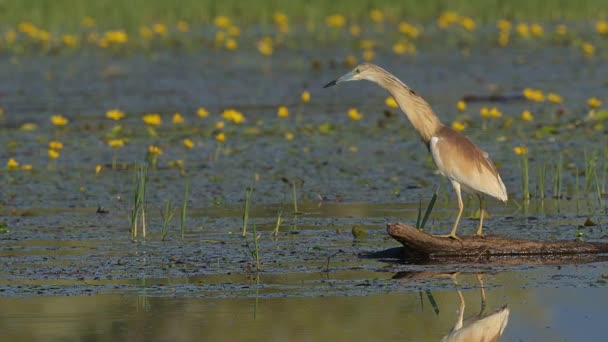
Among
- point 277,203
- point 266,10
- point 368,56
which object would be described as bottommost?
point 277,203

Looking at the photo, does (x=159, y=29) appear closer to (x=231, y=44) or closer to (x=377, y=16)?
(x=231, y=44)

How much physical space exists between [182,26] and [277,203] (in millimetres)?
11495

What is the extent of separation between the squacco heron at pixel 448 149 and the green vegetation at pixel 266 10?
13904 millimetres

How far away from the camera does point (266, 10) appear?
23.1 m

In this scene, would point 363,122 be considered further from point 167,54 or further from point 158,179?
point 167,54

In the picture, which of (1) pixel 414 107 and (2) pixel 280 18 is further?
(2) pixel 280 18

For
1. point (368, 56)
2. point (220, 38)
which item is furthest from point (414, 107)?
point (220, 38)

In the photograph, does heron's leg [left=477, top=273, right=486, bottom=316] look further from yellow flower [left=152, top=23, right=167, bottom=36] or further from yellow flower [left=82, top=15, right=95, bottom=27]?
yellow flower [left=82, top=15, right=95, bottom=27]

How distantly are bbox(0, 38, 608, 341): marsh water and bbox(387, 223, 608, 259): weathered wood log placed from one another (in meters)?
0.11

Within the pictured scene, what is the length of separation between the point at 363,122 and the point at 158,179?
3.65 metres

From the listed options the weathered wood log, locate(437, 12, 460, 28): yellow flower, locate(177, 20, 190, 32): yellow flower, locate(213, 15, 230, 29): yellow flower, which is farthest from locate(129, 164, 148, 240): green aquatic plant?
locate(437, 12, 460, 28): yellow flower

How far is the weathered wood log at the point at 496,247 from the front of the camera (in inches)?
307

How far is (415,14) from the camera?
2319cm

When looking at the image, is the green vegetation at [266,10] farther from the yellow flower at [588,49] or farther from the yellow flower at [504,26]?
the yellow flower at [588,49]
